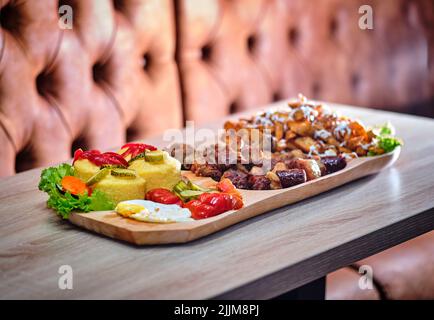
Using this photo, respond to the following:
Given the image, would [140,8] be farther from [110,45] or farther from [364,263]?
[364,263]

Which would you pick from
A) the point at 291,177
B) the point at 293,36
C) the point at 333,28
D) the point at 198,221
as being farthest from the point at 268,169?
the point at 333,28

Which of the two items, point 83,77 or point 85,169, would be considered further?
point 83,77

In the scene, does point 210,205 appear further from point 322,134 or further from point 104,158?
point 322,134

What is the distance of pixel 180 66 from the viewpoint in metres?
2.60

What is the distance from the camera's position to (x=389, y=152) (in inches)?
71.2

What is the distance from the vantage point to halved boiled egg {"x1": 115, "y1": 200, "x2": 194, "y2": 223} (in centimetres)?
138

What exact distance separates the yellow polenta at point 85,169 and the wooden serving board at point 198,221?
102 millimetres

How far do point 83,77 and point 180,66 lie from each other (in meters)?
0.41

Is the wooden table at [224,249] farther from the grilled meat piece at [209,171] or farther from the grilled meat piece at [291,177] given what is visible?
the grilled meat piece at [209,171]

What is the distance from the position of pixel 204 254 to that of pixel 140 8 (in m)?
1.30

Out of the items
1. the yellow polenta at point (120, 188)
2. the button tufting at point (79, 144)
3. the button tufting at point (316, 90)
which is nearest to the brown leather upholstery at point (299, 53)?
the button tufting at point (316, 90)

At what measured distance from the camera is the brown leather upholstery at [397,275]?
85.6 inches

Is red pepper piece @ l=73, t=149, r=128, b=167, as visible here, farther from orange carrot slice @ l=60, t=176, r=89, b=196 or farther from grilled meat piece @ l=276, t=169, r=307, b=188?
grilled meat piece @ l=276, t=169, r=307, b=188

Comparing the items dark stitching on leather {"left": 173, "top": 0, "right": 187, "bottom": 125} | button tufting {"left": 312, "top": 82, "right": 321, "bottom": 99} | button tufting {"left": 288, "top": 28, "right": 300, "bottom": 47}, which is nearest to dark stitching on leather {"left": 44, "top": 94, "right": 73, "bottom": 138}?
dark stitching on leather {"left": 173, "top": 0, "right": 187, "bottom": 125}
